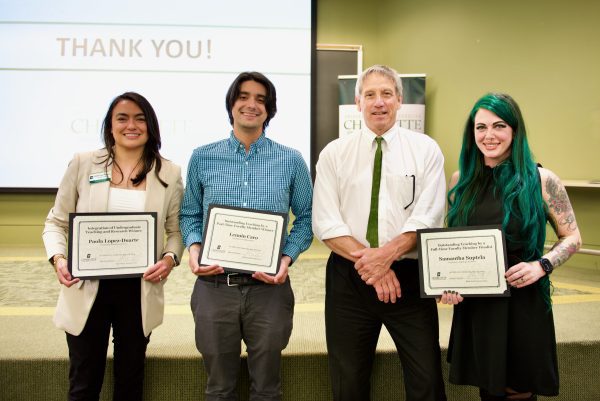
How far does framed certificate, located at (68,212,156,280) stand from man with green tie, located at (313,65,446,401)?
0.65m

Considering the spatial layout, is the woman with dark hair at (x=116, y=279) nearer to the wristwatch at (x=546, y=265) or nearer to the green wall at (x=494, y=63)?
the wristwatch at (x=546, y=265)

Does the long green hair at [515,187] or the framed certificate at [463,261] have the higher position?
the long green hair at [515,187]

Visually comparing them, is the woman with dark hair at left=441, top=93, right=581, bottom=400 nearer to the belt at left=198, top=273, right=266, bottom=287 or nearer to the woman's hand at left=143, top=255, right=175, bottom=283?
the belt at left=198, top=273, right=266, bottom=287

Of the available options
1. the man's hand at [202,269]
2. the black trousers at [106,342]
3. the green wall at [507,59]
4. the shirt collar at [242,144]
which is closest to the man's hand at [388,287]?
the man's hand at [202,269]

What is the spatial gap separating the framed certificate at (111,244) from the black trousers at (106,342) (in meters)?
0.07

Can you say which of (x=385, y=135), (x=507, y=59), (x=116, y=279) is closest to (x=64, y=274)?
(x=116, y=279)

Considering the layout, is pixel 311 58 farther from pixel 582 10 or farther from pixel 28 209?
pixel 28 209

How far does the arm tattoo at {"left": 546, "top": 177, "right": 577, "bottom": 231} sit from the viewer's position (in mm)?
1656

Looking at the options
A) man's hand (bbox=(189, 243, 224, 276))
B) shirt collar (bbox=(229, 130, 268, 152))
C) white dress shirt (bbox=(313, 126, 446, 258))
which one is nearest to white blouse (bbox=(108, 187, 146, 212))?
man's hand (bbox=(189, 243, 224, 276))

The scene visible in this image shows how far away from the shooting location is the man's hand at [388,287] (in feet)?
5.44

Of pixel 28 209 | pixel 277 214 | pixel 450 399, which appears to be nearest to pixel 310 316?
pixel 450 399

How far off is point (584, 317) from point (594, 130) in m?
2.18

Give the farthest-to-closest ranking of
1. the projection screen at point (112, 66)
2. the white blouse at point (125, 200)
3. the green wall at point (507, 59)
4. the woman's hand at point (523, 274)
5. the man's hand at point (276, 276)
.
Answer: the projection screen at point (112, 66)
the green wall at point (507, 59)
the white blouse at point (125, 200)
the man's hand at point (276, 276)
the woman's hand at point (523, 274)

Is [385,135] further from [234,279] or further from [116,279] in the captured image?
[116,279]
